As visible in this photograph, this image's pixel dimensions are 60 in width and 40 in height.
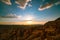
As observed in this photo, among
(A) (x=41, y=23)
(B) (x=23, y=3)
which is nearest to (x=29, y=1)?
(B) (x=23, y=3)

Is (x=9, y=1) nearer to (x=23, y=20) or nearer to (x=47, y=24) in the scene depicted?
(x=23, y=20)

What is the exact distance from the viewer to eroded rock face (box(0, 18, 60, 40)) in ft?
54.7

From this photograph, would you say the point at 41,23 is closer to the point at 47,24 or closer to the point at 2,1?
the point at 47,24

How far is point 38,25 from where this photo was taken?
16844 mm

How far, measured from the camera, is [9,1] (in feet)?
55.9

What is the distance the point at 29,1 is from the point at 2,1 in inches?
59.9

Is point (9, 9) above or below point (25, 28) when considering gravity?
above

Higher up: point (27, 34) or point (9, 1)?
point (9, 1)

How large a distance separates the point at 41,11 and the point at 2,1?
227 centimetres

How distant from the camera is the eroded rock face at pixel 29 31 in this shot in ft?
54.7

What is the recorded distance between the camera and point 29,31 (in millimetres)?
16922

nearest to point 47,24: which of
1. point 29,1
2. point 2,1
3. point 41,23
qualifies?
point 41,23

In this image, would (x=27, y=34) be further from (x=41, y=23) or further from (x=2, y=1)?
(x=2, y=1)

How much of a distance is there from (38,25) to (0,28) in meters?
2.14
